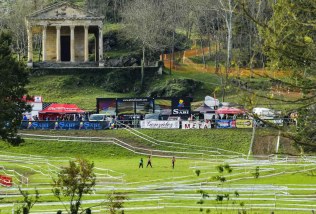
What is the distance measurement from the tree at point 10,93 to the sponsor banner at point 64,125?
68.5ft

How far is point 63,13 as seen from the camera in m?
104

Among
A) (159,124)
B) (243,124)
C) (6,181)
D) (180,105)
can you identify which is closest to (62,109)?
(159,124)

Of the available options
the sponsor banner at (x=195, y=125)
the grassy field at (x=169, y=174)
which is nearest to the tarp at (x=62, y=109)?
the grassy field at (x=169, y=174)

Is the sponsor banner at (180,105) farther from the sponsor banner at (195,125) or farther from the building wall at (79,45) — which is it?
the building wall at (79,45)

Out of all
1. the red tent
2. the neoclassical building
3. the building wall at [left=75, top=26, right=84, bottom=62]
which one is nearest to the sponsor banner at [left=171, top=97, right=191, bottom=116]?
the red tent

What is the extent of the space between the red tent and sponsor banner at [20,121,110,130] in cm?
238

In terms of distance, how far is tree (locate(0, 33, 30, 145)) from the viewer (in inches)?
1999

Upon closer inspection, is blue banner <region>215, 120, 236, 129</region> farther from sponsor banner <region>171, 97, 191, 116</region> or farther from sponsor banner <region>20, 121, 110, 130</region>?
sponsor banner <region>20, 121, 110, 130</region>

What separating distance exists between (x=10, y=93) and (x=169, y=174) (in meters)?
11.9

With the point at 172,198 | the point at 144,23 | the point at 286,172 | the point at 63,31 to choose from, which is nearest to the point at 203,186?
the point at 172,198

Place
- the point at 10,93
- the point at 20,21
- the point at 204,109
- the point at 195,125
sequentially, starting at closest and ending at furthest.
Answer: the point at 10,93, the point at 195,125, the point at 204,109, the point at 20,21

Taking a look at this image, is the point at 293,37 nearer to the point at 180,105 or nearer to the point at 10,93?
the point at 10,93

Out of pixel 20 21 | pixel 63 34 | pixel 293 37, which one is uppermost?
pixel 293 37

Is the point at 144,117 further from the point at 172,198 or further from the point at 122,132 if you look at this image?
the point at 172,198
